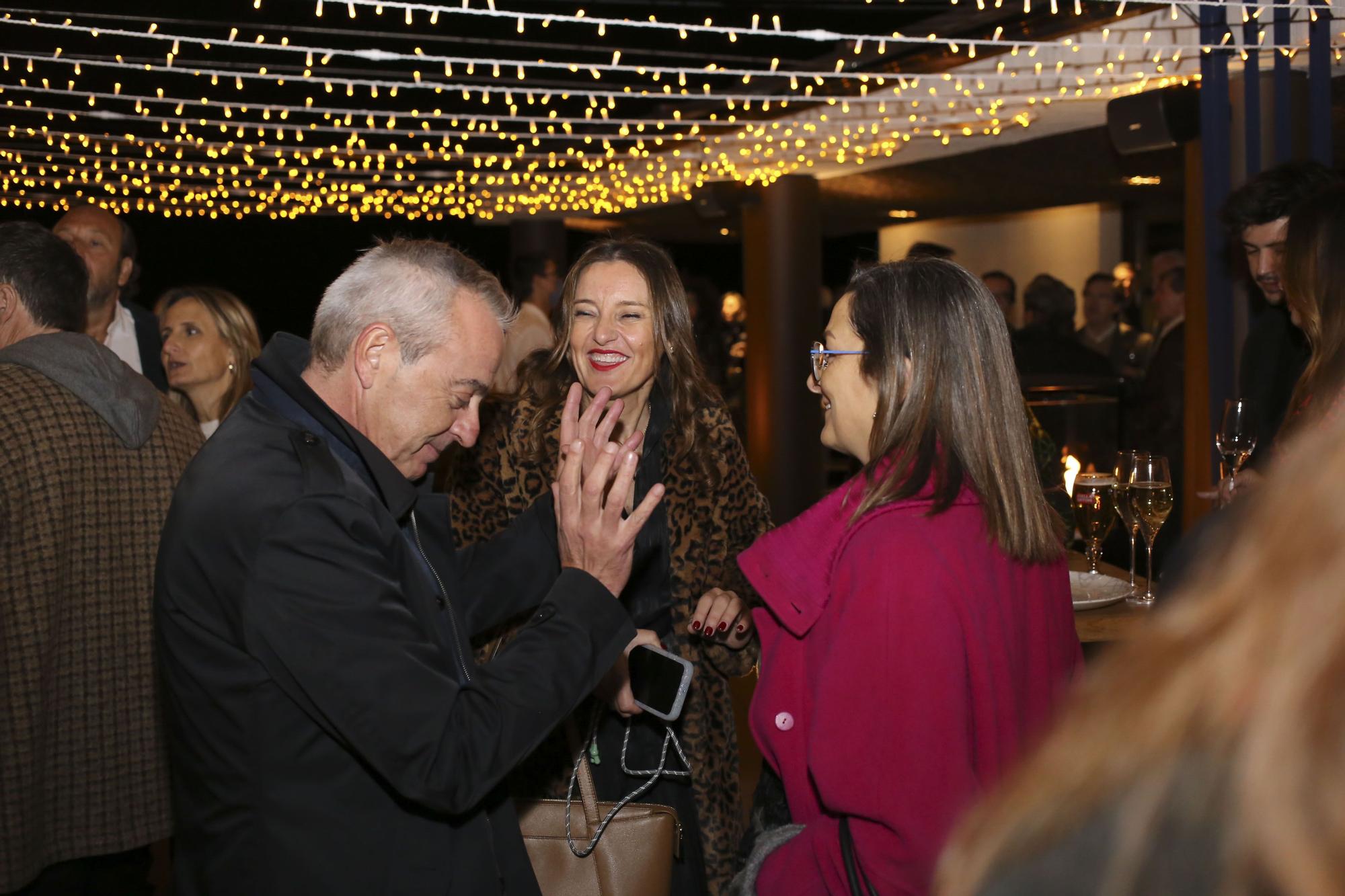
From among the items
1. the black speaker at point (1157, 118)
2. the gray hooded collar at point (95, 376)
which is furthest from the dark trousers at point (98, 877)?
the black speaker at point (1157, 118)

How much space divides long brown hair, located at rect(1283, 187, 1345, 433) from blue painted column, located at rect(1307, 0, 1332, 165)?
6.71 ft

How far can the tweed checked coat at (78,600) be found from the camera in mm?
2371

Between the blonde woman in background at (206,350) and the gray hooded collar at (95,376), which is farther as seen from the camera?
the blonde woman in background at (206,350)

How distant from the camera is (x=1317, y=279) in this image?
91.9 inches

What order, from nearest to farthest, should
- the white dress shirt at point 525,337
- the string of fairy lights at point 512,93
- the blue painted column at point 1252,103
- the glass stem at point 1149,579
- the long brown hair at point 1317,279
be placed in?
the long brown hair at point 1317,279 → the glass stem at point 1149,579 → the blue painted column at point 1252,103 → the string of fairy lights at point 512,93 → the white dress shirt at point 525,337

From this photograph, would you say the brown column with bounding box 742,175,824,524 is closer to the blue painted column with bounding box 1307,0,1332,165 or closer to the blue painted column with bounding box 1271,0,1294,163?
the blue painted column with bounding box 1271,0,1294,163

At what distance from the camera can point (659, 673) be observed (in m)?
1.88

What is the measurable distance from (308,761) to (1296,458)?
3.71 ft

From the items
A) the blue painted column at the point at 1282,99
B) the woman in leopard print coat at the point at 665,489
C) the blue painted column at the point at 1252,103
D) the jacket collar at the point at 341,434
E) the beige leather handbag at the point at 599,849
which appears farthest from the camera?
the blue painted column at the point at 1252,103

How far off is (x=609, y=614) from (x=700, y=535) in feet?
3.32

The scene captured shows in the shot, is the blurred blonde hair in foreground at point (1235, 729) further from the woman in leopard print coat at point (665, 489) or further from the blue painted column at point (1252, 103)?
the blue painted column at point (1252, 103)

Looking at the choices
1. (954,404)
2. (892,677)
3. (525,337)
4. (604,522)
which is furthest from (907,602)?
(525,337)

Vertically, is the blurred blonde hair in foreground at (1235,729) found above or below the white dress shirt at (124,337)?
below

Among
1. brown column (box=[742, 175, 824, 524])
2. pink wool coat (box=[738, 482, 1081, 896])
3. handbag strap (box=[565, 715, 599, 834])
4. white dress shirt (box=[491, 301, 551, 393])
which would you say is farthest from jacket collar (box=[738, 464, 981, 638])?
brown column (box=[742, 175, 824, 524])
